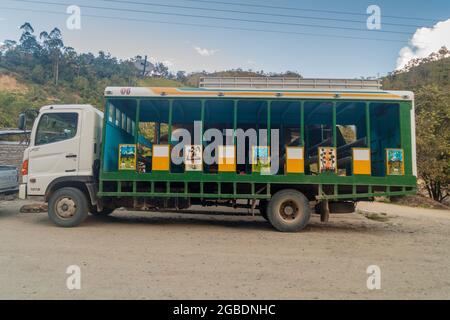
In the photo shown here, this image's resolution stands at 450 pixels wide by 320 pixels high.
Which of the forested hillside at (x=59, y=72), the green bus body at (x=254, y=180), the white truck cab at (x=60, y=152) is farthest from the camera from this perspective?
the forested hillside at (x=59, y=72)

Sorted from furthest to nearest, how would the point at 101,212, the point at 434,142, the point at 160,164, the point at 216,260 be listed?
the point at 434,142
the point at 101,212
the point at 160,164
the point at 216,260

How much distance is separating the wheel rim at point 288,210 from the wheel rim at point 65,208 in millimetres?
4647

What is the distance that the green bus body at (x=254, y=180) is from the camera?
22.6 feet

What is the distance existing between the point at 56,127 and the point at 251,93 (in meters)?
4.58

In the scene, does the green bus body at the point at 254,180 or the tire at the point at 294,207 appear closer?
the green bus body at the point at 254,180

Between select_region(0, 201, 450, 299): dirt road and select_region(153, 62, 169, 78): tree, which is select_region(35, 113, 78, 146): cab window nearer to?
select_region(0, 201, 450, 299): dirt road

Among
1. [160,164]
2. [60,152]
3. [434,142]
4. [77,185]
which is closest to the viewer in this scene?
[160,164]

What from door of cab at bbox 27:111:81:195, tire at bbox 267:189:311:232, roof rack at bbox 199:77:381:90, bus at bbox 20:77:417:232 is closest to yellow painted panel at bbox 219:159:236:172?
bus at bbox 20:77:417:232

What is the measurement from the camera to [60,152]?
23.9ft

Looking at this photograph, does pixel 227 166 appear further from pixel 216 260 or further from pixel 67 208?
pixel 67 208

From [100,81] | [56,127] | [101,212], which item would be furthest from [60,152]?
[100,81]

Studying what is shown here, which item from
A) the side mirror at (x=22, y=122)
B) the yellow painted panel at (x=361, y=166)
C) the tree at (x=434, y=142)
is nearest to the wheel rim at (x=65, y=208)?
the side mirror at (x=22, y=122)

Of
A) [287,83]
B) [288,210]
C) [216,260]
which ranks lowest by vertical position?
[216,260]

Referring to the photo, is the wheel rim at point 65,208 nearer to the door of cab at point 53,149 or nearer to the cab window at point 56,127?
the door of cab at point 53,149
